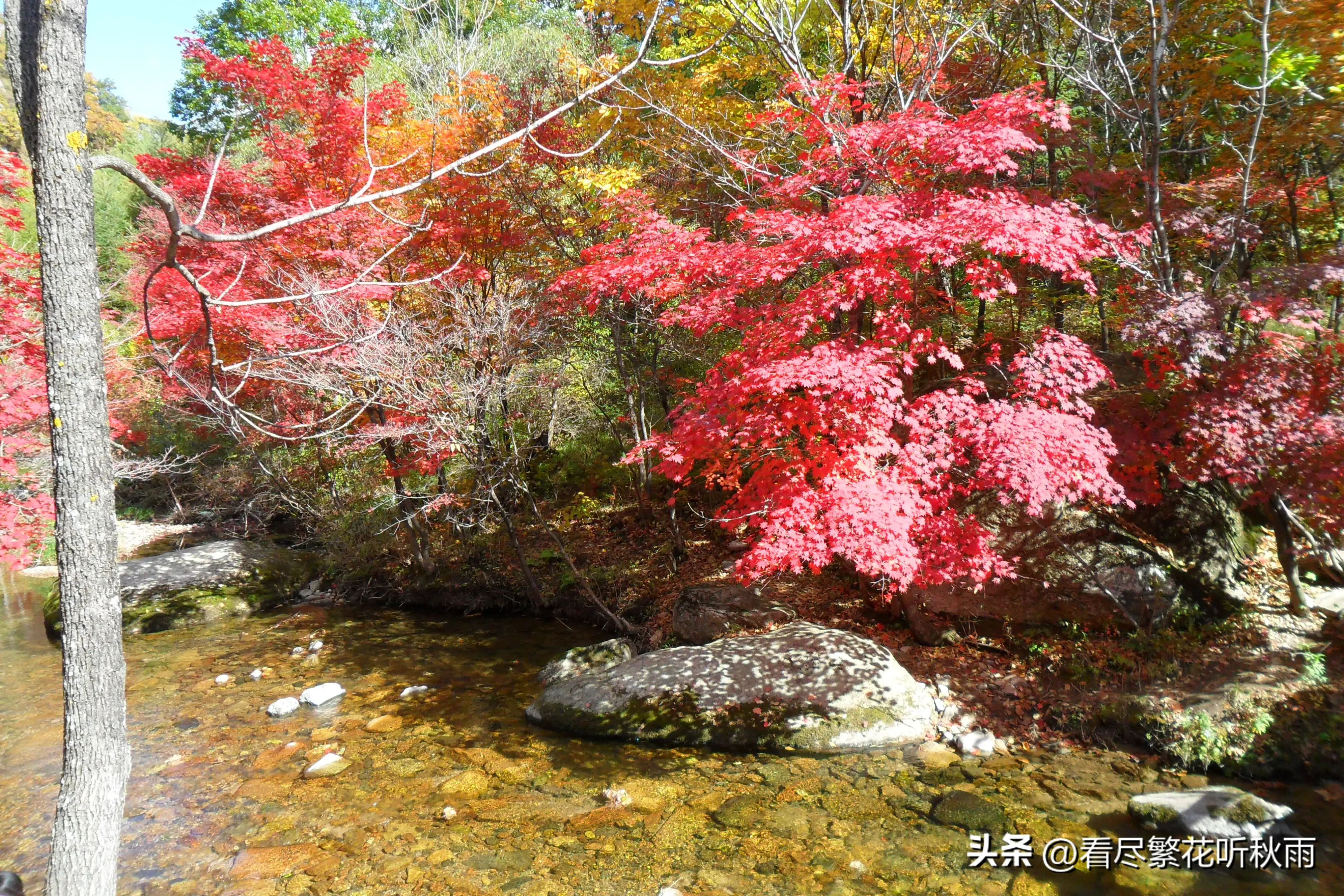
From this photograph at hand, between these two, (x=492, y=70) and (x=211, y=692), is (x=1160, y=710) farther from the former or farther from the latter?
(x=492, y=70)

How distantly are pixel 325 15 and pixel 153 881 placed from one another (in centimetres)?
2736

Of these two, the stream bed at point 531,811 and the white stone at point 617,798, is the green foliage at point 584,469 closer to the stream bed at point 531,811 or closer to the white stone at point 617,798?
the stream bed at point 531,811

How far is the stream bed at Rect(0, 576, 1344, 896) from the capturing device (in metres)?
4.44

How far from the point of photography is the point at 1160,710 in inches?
214

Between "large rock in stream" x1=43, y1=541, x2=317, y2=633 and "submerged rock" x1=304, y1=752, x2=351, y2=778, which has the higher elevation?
"large rock in stream" x1=43, y1=541, x2=317, y2=633

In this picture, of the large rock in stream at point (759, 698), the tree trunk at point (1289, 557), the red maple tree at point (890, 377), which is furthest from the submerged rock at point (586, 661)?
the tree trunk at point (1289, 557)

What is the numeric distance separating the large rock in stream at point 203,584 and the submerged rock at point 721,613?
7062 mm

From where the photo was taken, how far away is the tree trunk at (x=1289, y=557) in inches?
234

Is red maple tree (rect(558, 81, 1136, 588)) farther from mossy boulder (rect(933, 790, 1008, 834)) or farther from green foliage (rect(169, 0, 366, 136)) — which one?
green foliage (rect(169, 0, 366, 136))

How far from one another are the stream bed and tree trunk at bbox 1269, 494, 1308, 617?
1.72 metres

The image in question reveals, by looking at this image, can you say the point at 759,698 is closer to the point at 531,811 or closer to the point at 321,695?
the point at 531,811

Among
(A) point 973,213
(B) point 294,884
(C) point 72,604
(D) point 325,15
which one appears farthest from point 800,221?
(D) point 325,15

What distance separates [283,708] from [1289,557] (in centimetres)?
915

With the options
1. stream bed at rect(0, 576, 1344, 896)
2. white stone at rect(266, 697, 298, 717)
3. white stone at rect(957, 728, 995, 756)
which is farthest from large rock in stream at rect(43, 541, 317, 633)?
white stone at rect(957, 728, 995, 756)
